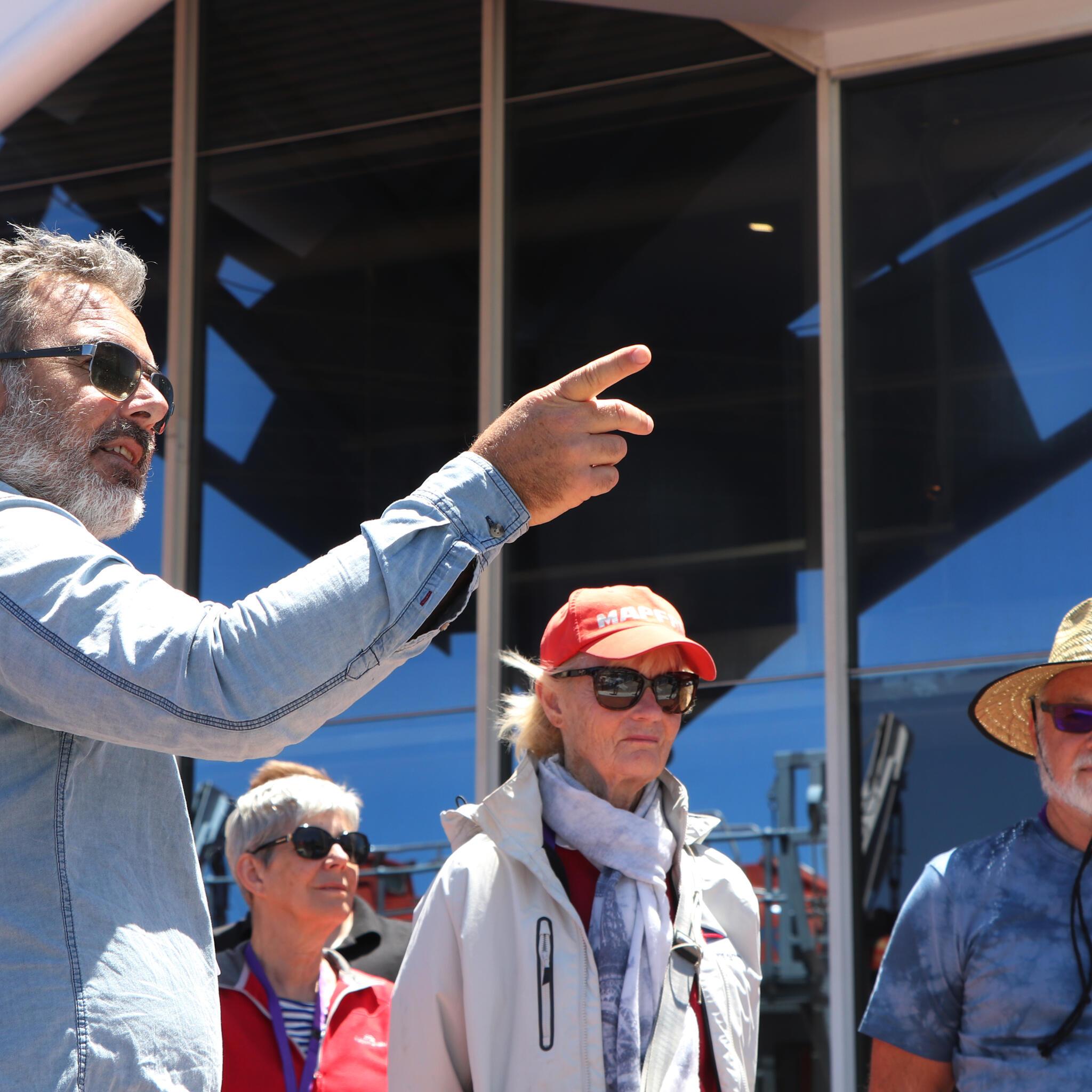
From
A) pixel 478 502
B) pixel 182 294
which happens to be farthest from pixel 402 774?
pixel 478 502

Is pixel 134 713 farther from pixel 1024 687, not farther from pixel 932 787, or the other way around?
pixel 932 787

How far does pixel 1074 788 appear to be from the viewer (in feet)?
9.08

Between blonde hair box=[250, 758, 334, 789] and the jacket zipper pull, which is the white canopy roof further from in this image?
the jacket zipper pull

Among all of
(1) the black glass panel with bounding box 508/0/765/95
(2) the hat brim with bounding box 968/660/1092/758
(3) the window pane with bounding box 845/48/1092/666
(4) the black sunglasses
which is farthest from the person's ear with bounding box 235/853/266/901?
(1) the black glass panel with bounding box 508/0/765/95

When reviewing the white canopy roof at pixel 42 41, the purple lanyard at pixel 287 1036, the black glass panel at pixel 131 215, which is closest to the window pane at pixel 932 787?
the purple lanyard at pixel 287 1036

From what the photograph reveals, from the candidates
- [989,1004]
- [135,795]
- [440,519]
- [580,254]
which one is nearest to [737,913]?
[989,1004]

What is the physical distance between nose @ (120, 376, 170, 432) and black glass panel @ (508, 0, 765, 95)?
15.9ft

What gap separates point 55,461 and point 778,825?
412 cm

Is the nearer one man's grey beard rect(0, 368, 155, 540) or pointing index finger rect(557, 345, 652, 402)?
pointing index finger rect(557, 345, 652, 402)

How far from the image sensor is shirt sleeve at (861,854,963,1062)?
2.74 meters

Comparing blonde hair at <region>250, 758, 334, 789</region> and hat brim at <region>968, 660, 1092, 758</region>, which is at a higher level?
hat brim at <region>968, 660, 1092, 758</region>

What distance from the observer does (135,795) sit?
1.45 metres

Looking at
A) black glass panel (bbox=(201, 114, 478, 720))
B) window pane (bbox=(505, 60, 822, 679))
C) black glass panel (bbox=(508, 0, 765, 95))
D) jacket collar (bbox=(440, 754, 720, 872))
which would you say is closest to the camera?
jacket collar (bbox=(440, 754, 720, 872))

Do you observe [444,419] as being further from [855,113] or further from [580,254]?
[855,113]
